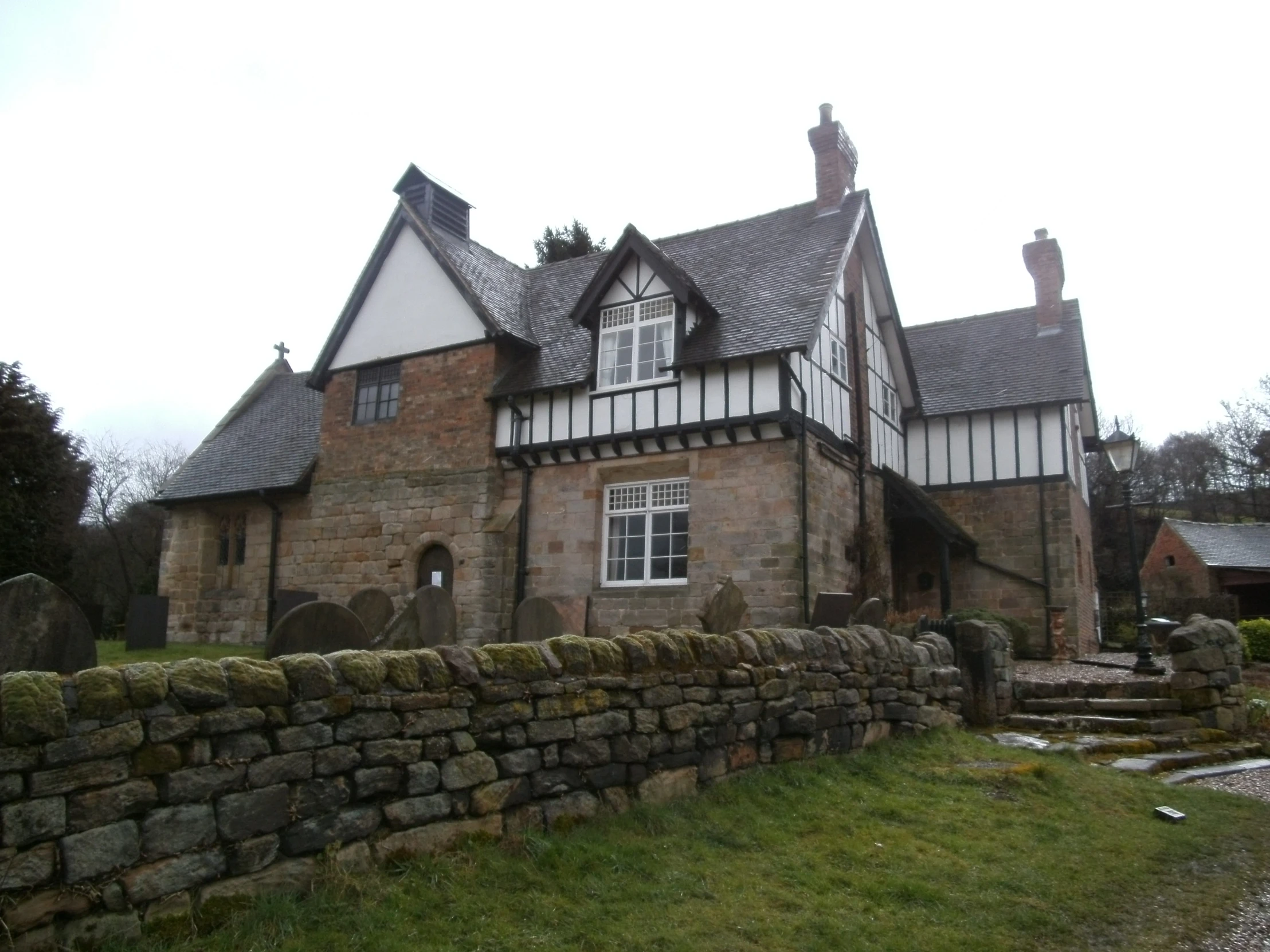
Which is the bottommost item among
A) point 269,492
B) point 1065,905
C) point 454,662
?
point 1065,905

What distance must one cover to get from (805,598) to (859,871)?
8854 mm

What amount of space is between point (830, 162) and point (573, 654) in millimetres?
15304

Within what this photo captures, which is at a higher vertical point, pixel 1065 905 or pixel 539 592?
pixel 539 592

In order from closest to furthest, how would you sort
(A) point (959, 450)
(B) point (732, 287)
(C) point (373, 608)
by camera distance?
(C) point (373, 608), (B) point (732, 287), (A) point (959, 450)

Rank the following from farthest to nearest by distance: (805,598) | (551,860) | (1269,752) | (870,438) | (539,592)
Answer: (870,438) < (539,592) < (805,598) < (1269,752) < (551,860)

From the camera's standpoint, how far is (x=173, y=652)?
59.8ft

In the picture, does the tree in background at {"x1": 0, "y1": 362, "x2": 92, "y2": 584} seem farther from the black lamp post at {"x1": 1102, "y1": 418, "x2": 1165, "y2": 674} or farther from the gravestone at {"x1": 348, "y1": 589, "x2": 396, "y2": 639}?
the black lamp post at {"x1": 1102, "y1": 418, "x2": 1165, "y2": 674}

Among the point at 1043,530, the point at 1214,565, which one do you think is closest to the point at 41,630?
the point at 1043,530

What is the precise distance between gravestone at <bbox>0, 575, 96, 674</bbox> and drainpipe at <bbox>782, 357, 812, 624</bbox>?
37.3 feet

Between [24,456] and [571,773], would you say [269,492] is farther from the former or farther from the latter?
[571,773]

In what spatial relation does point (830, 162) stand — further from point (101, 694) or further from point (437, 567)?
point (101, 694)

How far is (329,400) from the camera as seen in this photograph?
20.6 meters

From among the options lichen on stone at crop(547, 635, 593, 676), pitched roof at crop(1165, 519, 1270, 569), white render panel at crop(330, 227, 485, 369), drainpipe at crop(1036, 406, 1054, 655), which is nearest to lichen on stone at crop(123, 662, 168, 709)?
lichen on stone at crop(547, 635, 593, 676)

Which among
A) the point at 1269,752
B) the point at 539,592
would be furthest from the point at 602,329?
the point at 1269,752
